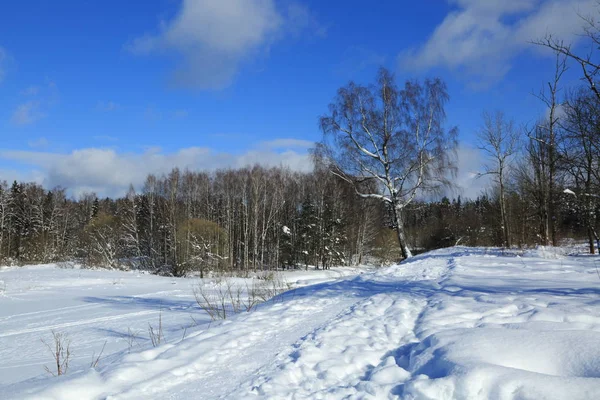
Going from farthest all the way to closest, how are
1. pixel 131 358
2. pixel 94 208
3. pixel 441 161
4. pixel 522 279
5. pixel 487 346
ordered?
1. pixel 94 208
2. pixel 441 161
3. pixel 522 279
4. pixel 131 358
5. pixel 487 346

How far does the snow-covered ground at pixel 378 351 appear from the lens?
263 centimetres

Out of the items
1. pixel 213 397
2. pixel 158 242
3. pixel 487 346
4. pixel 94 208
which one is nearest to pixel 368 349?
pixel 487 346

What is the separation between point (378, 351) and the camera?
3.58 meters

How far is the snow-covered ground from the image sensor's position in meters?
2.63

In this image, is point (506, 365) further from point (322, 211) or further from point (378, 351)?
point (322, 211)

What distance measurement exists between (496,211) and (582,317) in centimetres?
2525

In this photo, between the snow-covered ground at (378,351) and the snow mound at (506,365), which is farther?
the snow-covered ground at (378,351)

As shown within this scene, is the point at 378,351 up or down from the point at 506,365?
down

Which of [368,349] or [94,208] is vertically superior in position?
[94,208]

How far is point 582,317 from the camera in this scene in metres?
3.96

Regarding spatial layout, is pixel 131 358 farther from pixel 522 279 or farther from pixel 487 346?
pixel 522 279

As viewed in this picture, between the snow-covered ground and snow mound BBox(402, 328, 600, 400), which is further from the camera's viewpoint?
the snow-covered ground

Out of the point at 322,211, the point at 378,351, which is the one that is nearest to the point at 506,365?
the point at 378,351

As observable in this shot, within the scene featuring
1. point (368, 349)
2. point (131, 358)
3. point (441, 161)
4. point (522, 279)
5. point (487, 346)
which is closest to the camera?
point (487, 346)
